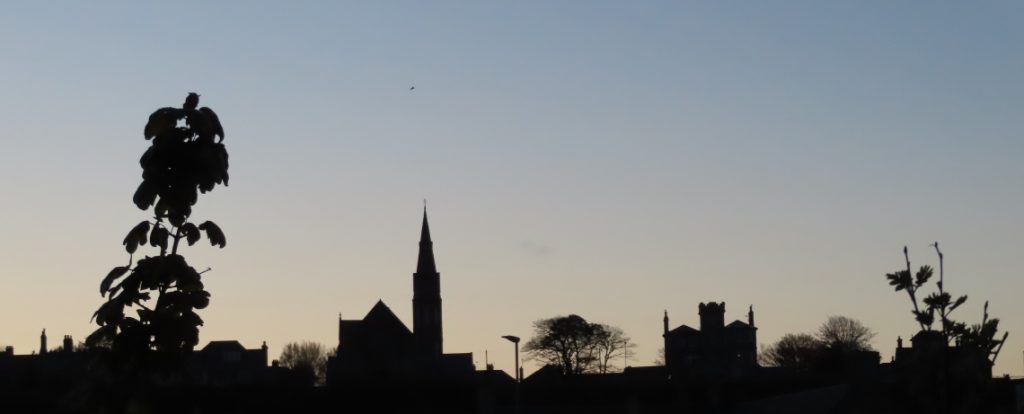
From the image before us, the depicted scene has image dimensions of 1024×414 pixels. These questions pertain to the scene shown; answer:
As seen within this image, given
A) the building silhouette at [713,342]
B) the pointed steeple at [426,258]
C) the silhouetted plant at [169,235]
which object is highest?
the pointed steeple at [426,258]

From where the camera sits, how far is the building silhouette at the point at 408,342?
15188 cm

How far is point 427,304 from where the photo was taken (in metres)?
161

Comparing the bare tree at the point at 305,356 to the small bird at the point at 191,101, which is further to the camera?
the bare tree at the point at 305,356

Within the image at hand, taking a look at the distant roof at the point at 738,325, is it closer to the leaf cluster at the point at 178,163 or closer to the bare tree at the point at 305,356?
the bare tree at the point at 305,356

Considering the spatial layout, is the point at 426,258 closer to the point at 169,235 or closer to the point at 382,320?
the point at 382,320

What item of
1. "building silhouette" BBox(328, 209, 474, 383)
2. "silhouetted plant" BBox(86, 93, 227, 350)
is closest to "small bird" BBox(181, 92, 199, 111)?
"silhouetted plant" BBox(86, 93, 227, 350)

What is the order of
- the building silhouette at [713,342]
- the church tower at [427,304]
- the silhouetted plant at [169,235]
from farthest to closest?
A: 1. the church tower at [427,304]
2. the building silhouette at [713,342]
3. the silhouetted plant at [169,235]

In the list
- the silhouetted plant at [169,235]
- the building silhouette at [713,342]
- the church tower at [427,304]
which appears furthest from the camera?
the church tower at [427,304]

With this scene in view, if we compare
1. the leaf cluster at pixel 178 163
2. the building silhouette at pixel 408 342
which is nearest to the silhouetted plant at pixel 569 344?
the building silhouette at pixel 408 342

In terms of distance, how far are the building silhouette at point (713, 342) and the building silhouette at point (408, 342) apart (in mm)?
20767

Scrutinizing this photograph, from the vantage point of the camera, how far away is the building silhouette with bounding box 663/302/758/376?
14875 centimetres

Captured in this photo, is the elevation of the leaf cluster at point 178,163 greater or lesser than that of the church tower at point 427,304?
lesser

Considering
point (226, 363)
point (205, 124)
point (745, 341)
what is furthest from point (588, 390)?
point (205, 124)

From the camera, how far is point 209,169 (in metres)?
11.9
